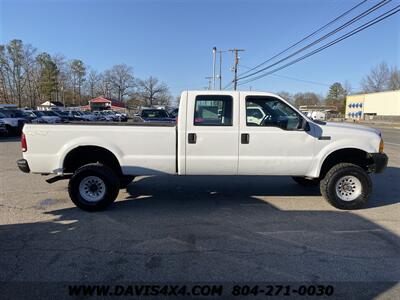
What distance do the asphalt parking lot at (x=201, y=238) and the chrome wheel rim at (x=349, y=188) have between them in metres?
0.31

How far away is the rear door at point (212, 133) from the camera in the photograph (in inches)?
220

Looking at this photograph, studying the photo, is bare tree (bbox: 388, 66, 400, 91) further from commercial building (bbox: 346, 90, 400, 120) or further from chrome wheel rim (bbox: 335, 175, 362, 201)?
chrome wheel rim (bbox: 335, 175, 362, 201)

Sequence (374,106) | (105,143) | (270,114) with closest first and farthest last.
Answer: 1. (105,143)
2. (270,114)
3. (374,106)

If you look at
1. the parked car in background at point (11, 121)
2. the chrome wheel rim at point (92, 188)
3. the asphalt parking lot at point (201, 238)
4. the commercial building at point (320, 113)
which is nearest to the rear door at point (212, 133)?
the asphalt parking lot at point (201, 238)

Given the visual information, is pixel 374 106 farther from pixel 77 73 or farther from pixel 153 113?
pixel 77 73

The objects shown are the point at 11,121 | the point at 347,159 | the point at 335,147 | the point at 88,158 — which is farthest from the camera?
the point at 11,121

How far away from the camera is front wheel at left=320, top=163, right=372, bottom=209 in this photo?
18.9 feet

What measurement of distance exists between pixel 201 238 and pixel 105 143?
2.37 metres

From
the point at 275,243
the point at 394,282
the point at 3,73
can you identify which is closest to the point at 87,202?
the point at 275,243

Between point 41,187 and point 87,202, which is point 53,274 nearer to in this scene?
point 87,202

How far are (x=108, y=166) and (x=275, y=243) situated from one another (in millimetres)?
3288

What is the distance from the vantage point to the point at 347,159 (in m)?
6.16

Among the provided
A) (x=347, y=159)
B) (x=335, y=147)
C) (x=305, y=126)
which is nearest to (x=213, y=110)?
(x=305, y=126)

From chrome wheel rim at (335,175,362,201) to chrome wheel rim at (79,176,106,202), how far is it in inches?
166
